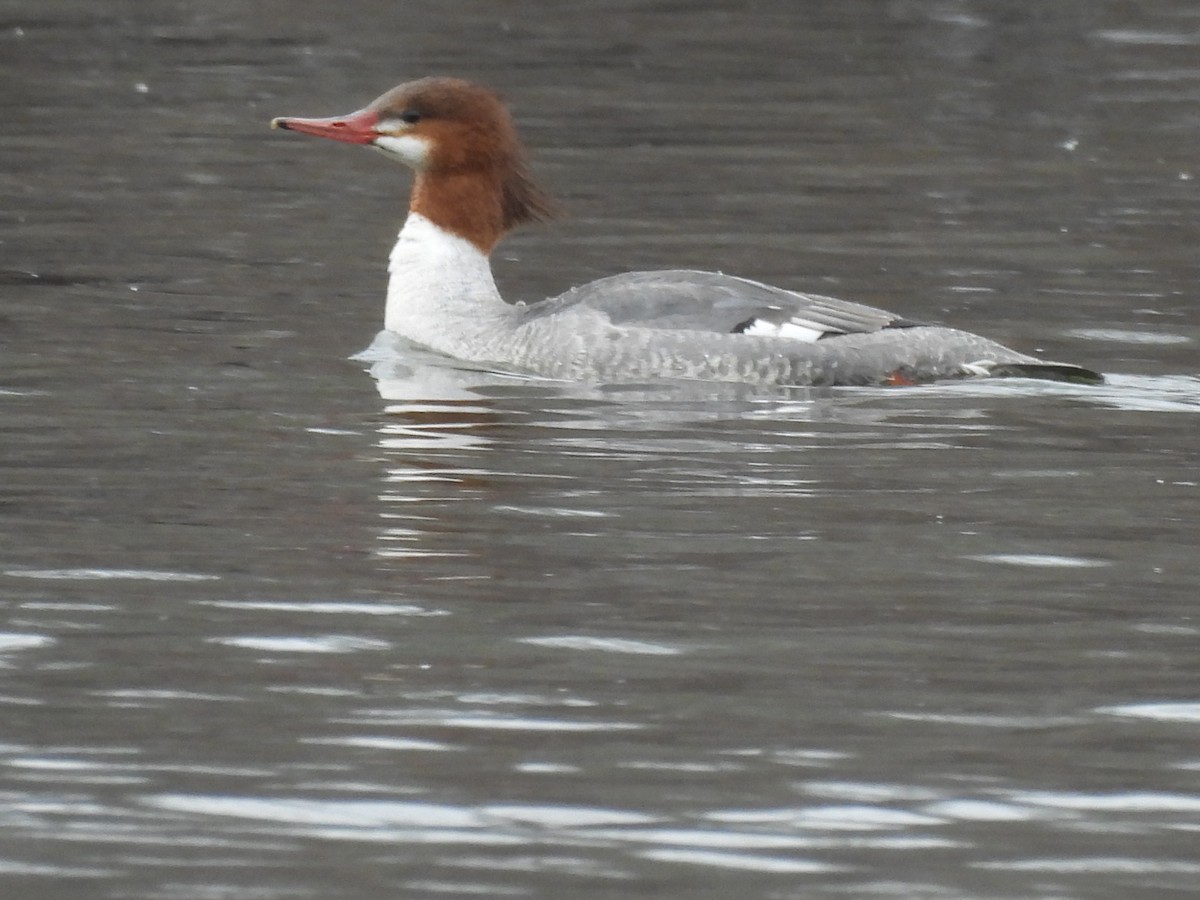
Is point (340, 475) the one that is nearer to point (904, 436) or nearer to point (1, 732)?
point (904, 436)

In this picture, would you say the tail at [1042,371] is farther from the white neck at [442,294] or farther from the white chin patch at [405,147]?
the white chin patch at [405,147]

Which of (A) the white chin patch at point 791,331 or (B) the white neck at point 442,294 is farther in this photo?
(B) the white neck at point 442,294

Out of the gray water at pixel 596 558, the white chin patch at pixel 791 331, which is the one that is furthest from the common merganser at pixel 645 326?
the gray water at pixel 596 558

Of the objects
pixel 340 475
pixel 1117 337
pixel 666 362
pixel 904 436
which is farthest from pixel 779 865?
pixel 1117 337

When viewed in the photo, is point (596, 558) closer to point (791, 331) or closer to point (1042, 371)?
point (791, 331)

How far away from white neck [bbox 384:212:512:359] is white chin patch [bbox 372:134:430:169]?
0.74 ft

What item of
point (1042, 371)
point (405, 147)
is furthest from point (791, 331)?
point (405, 147)

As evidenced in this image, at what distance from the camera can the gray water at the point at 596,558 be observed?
430cm

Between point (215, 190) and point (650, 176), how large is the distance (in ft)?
7.90

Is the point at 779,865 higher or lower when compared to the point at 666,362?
lower

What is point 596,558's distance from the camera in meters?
6.20

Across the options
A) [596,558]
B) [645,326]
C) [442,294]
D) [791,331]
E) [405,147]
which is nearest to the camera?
[596,558]

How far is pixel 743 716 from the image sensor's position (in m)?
4.89

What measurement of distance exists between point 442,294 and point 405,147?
633mm
